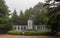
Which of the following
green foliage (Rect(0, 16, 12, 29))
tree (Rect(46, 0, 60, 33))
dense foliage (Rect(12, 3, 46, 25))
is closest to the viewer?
tree (Rect(46, 0, 60, 33))

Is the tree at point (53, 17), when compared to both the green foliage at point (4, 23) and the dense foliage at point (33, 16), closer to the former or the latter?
the dense foliage at point (33, 16)

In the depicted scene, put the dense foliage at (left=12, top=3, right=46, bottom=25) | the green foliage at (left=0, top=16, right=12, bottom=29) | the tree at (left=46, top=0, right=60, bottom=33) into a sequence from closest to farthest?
the tree at (left=46, top=0, right=60, bottom=33) → the green foliage at (left=0, top=16, right=12, bottom=29) → the dense foliage at (left=12, top=3, right=46, bottom=25)

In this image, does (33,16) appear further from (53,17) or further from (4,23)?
(53,17)

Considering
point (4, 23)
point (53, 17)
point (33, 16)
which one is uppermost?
point (33, 16)

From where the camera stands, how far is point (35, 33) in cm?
1816

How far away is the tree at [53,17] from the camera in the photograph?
45.7 ft

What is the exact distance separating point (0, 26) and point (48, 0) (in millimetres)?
8011

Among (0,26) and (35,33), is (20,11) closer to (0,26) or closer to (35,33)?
(0,26)

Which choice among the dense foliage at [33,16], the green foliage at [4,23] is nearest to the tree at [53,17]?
the dense foliage at [33,16]

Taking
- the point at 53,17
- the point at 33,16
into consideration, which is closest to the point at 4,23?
the point at 33,16

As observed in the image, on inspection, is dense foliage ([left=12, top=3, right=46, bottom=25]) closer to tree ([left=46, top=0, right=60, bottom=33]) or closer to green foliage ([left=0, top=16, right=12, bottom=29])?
green foliage ([left=0, top=16, right=12, bottom=29])

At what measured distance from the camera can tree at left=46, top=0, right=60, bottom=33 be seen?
13.9 m

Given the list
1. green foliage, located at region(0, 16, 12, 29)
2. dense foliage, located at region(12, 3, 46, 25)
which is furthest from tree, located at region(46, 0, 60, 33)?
green foliage, located at region(0, 16, 12, 29)

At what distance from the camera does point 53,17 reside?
16.8m
